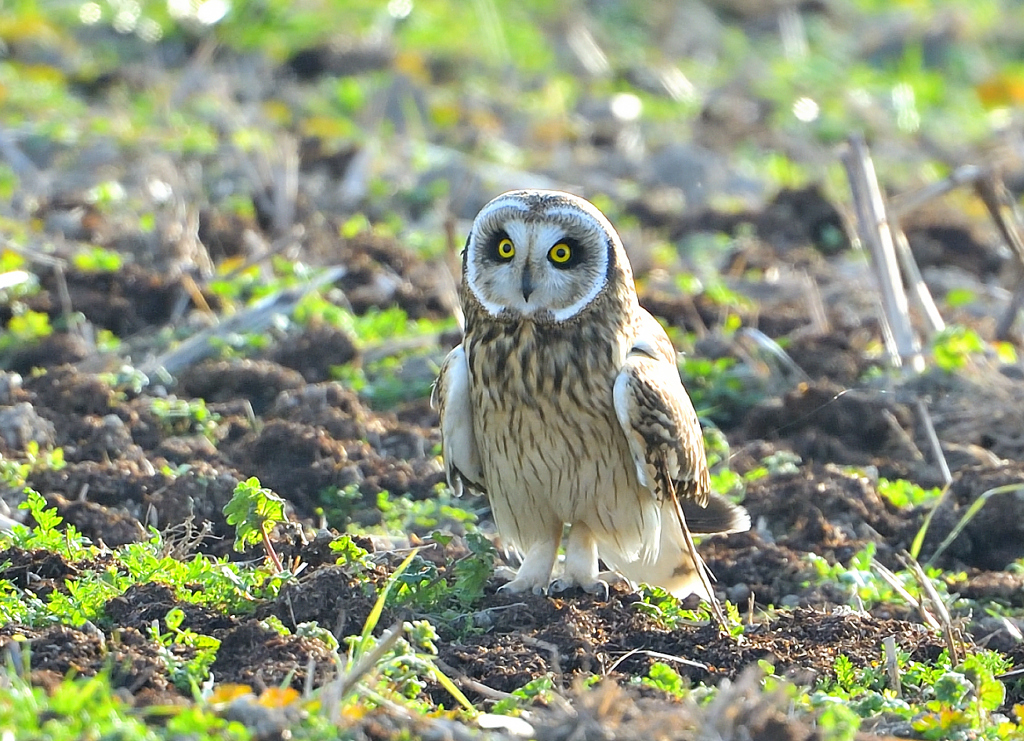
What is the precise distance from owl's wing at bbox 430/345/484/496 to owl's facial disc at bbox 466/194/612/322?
31cm

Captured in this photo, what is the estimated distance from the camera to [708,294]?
9.68 meters

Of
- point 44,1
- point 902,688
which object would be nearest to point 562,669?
point 902,688

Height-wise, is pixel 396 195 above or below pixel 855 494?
above

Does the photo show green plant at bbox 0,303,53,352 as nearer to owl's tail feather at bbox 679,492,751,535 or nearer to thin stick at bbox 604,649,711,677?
owl's tail feather at bbox 679,492,751,535

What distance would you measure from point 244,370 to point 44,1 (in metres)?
7.79

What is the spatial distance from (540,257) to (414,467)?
1.77 meters

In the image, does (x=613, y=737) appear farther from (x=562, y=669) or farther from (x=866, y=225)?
(x=866, y=225)

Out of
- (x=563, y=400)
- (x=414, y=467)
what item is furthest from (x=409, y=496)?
(x=563, y=400)

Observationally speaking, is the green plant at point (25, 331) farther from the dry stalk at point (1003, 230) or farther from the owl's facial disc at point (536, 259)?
the dry stalk at point (1003, 230)

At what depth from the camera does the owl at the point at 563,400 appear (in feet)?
19.0

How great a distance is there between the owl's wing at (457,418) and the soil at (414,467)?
0.43 metres

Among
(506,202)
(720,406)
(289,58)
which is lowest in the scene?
(720,406)

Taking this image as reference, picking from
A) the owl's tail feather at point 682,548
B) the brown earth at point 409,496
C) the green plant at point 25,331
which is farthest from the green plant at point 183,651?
the green plant at point 25,331

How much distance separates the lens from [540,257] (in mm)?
5750
